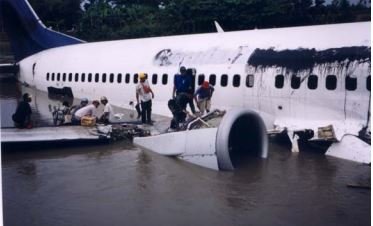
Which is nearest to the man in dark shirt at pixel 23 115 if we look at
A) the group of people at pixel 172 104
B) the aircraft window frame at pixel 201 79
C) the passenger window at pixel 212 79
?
the group of people at pixel 172 104

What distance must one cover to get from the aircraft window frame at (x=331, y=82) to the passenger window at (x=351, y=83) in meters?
0.30

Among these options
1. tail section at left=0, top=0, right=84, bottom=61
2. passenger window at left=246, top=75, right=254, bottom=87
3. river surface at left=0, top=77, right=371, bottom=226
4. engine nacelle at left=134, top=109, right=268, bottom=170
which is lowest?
river surface at left=0, top=77, right=371, bottom=226

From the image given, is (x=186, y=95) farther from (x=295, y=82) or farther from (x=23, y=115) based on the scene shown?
(x=23, y=115)

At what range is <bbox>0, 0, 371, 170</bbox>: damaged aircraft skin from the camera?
12.0m

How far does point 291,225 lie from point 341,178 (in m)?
3.09

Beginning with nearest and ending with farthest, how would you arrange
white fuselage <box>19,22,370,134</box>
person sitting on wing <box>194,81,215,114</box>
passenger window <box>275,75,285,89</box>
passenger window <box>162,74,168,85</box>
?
white fuselage <box>19,22,370,134</box>, passenger window <box>275,75,285,89</box>, person sitting on wing <box>194,81,215,114</box>, passenger window <box>162,74,168,85</box>

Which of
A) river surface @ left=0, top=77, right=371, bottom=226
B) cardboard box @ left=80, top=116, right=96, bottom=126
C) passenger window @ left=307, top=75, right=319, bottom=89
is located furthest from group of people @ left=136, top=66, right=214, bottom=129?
passenger window @ left=307, top=75, right=319, bottom=89

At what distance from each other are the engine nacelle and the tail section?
12.8 meters

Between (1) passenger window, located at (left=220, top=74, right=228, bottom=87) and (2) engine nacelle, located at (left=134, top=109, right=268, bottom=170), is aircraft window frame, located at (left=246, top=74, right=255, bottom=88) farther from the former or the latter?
(2) engine nacelle, located at (left=134, top=109, right=268, bottom=170)

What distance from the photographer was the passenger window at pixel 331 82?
1239 cm

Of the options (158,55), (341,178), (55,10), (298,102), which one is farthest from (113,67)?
(55,10)

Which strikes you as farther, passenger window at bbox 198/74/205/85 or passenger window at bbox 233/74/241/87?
passenger window at bbox 198/74/205/85

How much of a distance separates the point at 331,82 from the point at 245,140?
2461mm

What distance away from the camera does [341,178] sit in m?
10.2
